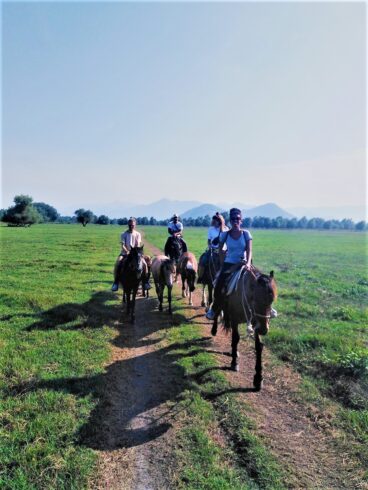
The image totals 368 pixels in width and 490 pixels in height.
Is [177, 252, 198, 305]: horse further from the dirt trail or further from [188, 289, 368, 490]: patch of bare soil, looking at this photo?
[188, 289, 368, 490]: patch of bare soil

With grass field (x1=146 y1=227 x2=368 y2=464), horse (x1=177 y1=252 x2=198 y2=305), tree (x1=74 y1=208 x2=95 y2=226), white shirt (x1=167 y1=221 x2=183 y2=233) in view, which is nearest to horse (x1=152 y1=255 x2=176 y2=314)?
horse (x1=177 y1=252 x2=198 y2=305)

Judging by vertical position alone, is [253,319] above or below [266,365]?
above

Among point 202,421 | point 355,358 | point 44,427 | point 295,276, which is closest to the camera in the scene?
point 44,427

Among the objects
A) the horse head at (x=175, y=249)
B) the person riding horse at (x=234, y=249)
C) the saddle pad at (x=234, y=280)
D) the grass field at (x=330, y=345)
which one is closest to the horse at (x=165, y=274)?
the horse head at (x=175, y=249)

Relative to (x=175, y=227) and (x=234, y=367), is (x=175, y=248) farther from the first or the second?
(x=234, y=367)

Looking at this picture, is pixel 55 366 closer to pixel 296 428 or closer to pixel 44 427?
pixel 44 427

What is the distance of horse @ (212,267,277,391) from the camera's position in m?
6.86

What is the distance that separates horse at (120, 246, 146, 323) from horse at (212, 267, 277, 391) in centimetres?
402

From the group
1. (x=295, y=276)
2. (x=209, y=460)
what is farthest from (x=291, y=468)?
(x=295, y=276)

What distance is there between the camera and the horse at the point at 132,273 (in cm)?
1159

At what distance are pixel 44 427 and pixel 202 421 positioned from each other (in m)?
2.70

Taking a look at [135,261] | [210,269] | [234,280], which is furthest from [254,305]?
[135,261]

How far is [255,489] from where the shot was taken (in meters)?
4.55

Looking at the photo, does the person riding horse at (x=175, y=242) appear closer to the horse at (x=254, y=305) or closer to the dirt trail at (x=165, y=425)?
the dirt trail at (x=165, y=425)
